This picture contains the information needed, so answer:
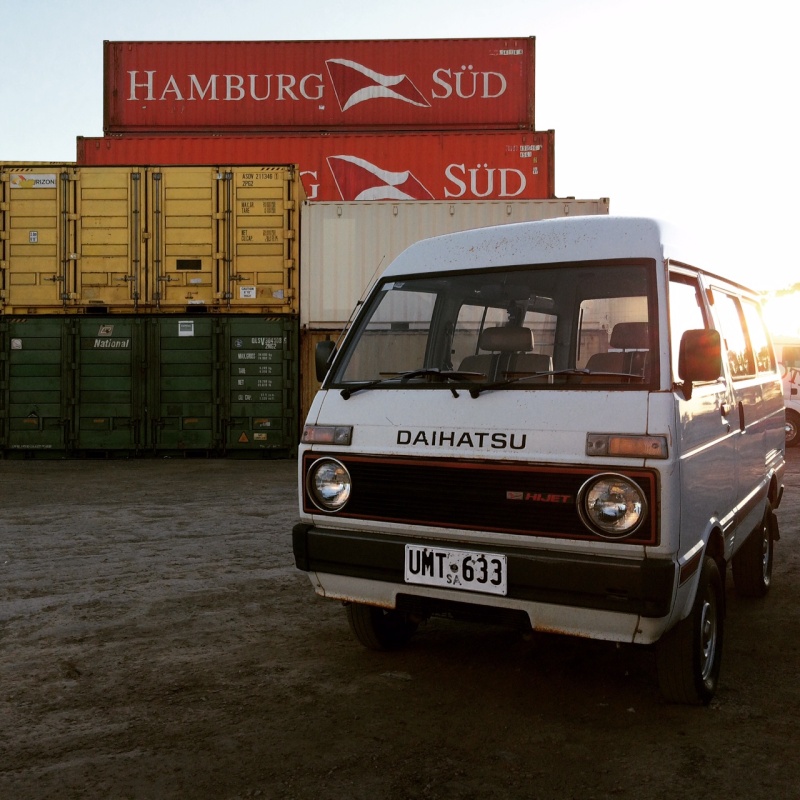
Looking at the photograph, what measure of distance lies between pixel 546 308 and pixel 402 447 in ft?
3.15

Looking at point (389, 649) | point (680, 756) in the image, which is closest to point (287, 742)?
point (389, 649)

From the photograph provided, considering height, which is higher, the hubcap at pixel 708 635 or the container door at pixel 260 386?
the container door at pixel 260 386

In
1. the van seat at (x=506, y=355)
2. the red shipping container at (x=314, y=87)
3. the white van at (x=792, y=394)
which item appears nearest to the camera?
the van seat at (x=506, y=355)

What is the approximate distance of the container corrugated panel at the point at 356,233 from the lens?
1270 cm

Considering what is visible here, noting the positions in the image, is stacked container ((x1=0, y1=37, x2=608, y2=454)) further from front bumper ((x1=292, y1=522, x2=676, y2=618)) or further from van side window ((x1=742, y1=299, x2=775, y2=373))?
front bumper ((x1=292, y1=522, x2=676, y2=618))

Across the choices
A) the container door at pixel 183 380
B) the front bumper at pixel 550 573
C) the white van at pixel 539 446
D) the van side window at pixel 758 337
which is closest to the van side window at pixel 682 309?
the white van at pixel 539 446

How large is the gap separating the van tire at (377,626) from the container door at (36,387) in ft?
32.0

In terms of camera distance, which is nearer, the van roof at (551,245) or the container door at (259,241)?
the van roof at (551,245)

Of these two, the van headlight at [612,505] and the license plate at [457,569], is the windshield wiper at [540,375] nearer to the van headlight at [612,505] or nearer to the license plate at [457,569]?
the van headlight at [612,505]

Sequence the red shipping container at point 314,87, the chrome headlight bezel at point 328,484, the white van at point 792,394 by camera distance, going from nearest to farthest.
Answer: the chrome headlight bezel at point 328,484 → the white van at point 792,394 → the red shipping container at point 314,87

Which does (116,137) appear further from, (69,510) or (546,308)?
(546,308)

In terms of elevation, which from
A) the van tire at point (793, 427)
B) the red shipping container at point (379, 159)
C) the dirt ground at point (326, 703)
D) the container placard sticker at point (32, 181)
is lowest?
the dirt ground at point (326, 703)

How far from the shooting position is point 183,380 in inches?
486

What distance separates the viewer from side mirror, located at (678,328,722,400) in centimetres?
293
